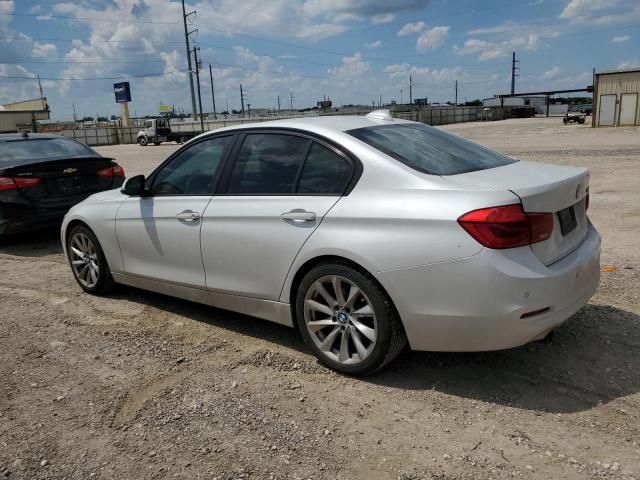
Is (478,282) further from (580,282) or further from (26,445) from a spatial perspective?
(26,445)

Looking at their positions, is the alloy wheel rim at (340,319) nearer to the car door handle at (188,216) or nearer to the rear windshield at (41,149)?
the car door handle at (188,216)

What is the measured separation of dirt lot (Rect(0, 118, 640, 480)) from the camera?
2.65 meters

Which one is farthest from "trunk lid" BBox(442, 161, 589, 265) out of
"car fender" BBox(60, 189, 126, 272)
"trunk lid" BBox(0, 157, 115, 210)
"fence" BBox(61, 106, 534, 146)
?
"fence" BBox(61, 106, 534, 146)

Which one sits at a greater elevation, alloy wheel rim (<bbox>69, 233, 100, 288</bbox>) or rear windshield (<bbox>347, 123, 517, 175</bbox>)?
rear windshield (<bbox>347, 123, 517, 175</bbox>)

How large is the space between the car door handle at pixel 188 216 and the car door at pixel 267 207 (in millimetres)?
104

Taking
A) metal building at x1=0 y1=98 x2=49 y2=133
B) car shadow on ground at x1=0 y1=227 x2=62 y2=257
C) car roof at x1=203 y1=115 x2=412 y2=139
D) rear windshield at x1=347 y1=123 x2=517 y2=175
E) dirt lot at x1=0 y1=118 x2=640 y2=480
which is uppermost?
metal building at x1=0 y1=98 x2=49 y2=133

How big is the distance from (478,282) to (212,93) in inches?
3813

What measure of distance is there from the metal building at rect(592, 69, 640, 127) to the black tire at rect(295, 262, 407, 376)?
41370 millimetres

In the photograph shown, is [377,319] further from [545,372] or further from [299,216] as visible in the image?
[545,372]

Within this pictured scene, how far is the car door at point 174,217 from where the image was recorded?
4109 millimetres

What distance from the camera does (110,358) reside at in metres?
3.95

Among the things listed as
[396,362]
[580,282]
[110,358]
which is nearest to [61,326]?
[110,358]

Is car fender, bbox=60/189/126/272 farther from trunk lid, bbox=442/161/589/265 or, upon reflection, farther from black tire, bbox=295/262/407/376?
trunk lid, bbox=442/161/589/265

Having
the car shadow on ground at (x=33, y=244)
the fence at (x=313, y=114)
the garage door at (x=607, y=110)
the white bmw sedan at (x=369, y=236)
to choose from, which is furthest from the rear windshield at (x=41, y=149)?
the garage door at (x=607, y=110)
